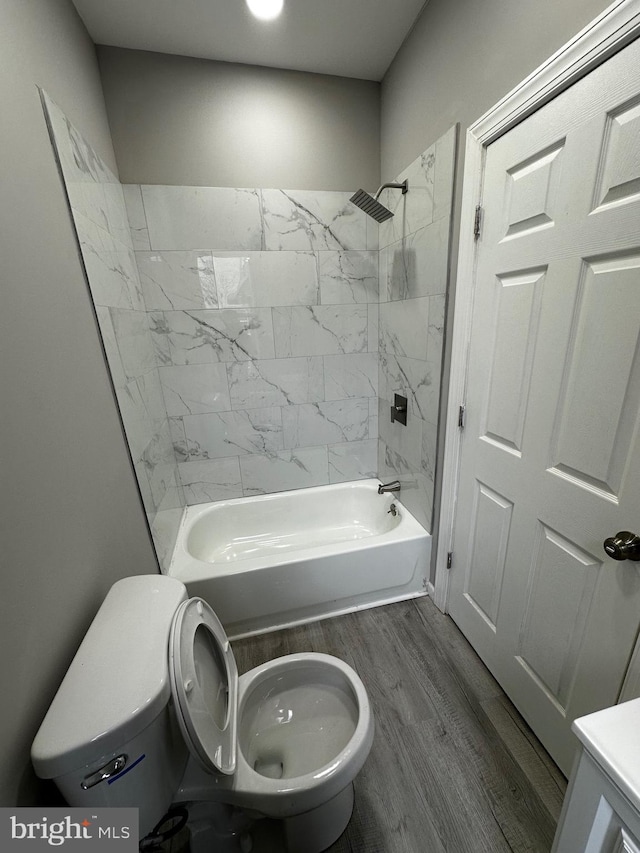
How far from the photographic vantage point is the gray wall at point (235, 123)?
63.8 inches

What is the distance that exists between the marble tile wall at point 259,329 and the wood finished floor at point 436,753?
1.05 metres

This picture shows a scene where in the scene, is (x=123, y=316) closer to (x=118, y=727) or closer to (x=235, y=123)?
(x=235, y=123)

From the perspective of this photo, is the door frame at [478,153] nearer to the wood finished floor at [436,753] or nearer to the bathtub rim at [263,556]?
the bathtub rim at [263,556]

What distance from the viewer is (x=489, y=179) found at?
1146 millimetres

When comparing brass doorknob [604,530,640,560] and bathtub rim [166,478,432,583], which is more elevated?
brass doorknob [604,530,640,560]

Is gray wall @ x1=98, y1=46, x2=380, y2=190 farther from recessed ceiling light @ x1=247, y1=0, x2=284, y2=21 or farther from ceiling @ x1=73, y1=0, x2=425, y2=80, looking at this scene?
recessed ceiling light @ x1=247, y1=0, x2=284, y2=21

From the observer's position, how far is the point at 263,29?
1.45 metres

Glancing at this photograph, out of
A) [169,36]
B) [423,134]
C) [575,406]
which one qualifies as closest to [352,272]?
[423,134]

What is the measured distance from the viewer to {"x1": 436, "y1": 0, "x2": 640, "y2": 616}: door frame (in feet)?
2.43

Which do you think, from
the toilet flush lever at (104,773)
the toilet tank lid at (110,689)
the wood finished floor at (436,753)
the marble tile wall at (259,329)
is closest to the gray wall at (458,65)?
the marble tile wall at (259,329)

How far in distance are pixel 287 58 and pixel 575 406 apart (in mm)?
2054

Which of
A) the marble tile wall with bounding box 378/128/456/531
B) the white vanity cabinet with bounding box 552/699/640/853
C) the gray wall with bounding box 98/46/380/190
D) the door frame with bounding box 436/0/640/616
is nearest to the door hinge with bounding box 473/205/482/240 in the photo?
the door frame with bounding box 436/0/640/616

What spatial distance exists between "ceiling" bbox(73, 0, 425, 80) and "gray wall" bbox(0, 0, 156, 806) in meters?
0.26

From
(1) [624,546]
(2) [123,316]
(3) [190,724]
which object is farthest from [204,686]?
(2) [123,316]
